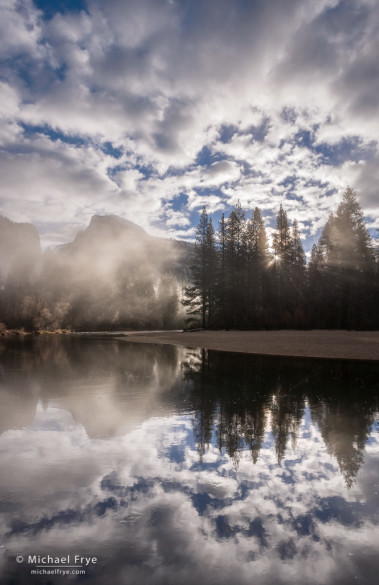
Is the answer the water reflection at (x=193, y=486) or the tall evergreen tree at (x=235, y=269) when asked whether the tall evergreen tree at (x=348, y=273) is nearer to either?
the tall evergreen tree at (x=235, y=269)

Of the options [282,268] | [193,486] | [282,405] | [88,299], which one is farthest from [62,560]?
[88,299]

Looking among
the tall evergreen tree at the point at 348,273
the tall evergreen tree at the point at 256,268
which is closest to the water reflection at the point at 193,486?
the tall evergreen tree at the point at 256,268

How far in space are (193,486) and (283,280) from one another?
4889 centimetres

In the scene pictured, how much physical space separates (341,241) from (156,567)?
171ft

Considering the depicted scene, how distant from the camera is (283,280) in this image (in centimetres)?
5106

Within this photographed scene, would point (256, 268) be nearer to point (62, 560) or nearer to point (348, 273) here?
point (348, 273)

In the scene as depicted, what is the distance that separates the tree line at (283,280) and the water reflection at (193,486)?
3531 centimetres

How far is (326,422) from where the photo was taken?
805 cm

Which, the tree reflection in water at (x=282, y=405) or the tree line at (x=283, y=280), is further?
the tree line at (x=283, y=280)

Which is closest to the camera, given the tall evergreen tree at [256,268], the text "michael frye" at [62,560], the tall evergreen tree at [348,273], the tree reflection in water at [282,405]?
the text "michael frye" at [62,560]

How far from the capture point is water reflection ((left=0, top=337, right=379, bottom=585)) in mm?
3322

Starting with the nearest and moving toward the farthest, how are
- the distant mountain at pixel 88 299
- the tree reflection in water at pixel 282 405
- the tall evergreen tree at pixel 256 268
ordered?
the tree reflection in water at pixel 282 405, the tall evergreen tree at pixel 256 268, the distant mountain at pixel 88 299

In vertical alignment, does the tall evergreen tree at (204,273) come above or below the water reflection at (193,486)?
above

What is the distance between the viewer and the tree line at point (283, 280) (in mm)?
43812
